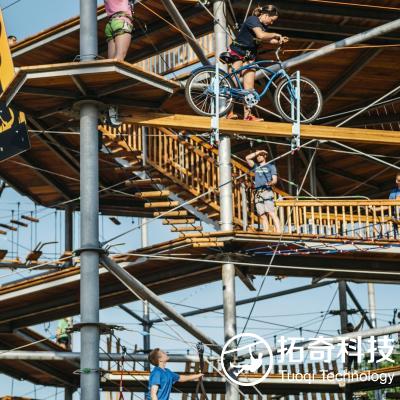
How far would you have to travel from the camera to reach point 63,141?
89.4 feet

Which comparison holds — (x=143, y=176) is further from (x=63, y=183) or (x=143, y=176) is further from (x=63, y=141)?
(x=63, y=183)

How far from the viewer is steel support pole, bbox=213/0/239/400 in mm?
22719

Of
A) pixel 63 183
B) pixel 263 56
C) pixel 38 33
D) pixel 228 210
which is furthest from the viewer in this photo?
pixel 63 183

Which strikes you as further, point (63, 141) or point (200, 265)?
point (63, 141)

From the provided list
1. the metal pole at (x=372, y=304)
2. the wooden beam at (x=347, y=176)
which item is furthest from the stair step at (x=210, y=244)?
the wooden beam at (x=347, y=176)

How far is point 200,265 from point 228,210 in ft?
4.31

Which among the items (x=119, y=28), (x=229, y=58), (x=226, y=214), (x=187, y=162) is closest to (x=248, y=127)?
(x=119, y=28)

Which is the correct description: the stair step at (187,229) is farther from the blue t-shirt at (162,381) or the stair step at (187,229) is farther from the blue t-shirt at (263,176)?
the blue t-shirt at (162,381)

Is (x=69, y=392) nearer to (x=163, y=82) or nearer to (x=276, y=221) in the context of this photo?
(x=276, y=221)

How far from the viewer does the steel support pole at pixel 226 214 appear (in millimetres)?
22719

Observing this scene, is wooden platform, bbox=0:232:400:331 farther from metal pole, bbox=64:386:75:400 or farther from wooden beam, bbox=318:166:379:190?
wooden beam, bbox=318:166:379:190

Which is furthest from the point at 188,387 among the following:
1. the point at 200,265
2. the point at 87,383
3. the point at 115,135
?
the point at 87,383

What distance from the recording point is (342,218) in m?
23.9

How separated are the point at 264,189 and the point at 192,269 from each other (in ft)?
6.97
